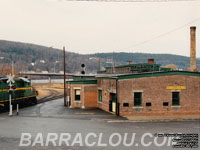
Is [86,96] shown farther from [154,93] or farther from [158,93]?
[158,93]

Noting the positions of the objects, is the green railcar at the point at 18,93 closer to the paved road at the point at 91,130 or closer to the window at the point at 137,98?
the paved road at the point at 91,130

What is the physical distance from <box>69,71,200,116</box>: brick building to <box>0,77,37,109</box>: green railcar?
41.3 feet

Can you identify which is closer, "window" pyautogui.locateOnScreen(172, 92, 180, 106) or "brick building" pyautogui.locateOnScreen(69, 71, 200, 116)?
"brick building" pyautogui.locateOnScreen(69, 71, 200, 116)

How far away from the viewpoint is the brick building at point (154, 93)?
2934cm

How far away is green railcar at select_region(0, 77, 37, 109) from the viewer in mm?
31906

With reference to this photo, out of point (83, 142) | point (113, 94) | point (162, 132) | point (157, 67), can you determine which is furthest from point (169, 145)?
point (157, 67)

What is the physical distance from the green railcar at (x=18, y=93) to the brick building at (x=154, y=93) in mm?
12595

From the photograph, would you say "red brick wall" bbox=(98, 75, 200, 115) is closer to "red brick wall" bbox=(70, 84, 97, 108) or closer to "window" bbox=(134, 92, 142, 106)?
"window" bbox=(134, 92, 142, 106)

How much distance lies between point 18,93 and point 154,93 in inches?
753

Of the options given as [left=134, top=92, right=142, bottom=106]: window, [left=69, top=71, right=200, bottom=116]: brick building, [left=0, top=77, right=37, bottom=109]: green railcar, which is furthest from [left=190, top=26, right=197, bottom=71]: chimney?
[left=0, top=77, right=37, bottom=109]: green railcar

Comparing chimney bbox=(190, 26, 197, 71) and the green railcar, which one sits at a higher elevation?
chimney bbox=(190, 26, 197, 71)

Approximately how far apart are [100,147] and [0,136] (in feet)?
24.8

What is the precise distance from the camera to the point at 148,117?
91.9ft

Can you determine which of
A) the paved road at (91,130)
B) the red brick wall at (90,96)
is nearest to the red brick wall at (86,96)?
the red brick wall at (90,96)
